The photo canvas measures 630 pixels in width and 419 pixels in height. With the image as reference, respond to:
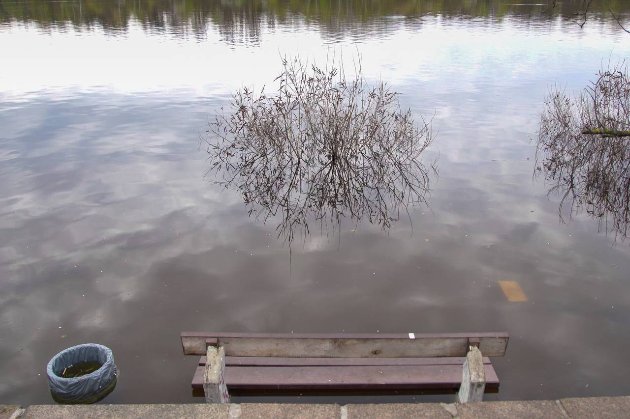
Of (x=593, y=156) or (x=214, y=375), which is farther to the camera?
(x=593, y=156)

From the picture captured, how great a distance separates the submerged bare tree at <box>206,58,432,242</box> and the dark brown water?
421cm

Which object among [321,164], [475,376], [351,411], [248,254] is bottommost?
[248,254]

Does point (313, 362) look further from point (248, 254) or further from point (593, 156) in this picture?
point (593, 156)

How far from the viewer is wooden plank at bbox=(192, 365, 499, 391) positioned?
17.0ft

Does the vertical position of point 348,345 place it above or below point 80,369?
above

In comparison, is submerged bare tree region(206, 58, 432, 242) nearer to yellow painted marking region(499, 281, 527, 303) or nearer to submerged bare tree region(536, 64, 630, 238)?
yellow painted marking region(499, 281, 527, 303)

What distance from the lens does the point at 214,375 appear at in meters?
4.27

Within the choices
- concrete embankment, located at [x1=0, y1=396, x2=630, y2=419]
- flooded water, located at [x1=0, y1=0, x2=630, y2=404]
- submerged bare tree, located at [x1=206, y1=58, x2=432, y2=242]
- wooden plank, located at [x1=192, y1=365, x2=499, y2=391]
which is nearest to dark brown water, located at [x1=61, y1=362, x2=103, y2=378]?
flooded water, located at [x1=0, y1=0, x2=630, y2=404]

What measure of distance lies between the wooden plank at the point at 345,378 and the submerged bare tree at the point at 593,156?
5.64 m

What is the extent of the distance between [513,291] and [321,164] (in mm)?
5866

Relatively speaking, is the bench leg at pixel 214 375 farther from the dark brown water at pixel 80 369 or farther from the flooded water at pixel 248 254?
the dark brown water at pixel 80 369

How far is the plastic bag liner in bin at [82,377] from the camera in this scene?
498 cm

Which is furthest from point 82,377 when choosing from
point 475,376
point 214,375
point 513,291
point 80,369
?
point 513,291

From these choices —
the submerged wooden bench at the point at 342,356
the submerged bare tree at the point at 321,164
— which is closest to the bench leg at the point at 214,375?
the submerged wooden bench at the point at 342,356
